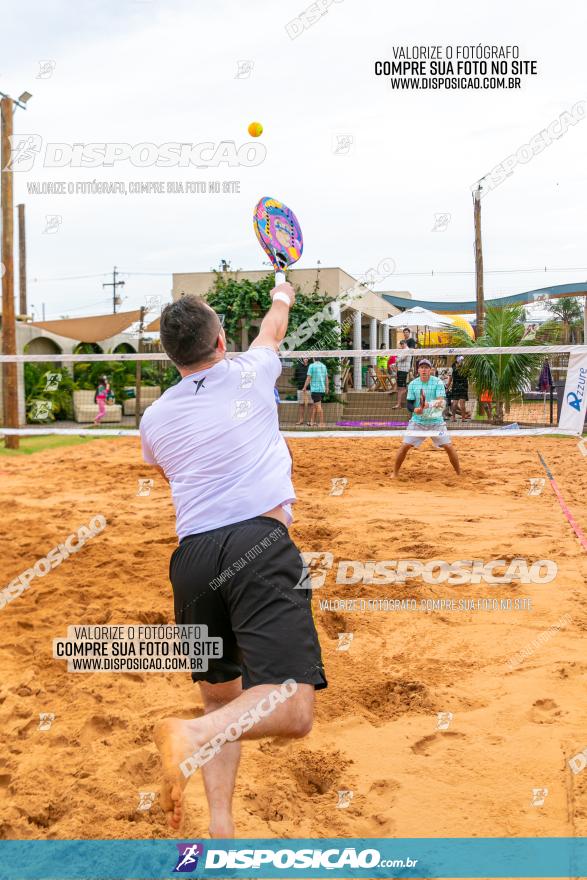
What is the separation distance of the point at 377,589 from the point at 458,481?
483 cm

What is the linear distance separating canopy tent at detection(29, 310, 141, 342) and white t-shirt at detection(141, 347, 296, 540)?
19.2m

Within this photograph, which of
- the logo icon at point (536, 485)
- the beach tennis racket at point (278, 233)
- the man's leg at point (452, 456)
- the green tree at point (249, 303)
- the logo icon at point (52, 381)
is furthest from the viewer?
the green tree at point (249, 303)

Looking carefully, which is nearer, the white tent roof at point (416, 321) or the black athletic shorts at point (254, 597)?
the black athletic shorts at point (254, 597)

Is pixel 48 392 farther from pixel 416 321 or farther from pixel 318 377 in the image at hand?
pixel 416 321

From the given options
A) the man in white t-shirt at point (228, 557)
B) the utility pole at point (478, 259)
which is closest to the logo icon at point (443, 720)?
the man in white t-shirt at point (228, 557)

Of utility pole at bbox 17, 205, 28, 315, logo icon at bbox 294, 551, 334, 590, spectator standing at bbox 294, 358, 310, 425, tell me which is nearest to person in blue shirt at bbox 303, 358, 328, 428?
spectator standing at bbox 294, 358, 310, 425

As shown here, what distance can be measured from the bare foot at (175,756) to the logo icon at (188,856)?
414 millimetres

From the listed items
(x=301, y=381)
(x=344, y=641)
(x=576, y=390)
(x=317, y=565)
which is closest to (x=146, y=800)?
(x=344, y=641)

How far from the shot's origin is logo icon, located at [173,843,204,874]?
2.49 meters

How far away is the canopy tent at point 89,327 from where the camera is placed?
21.2 metres

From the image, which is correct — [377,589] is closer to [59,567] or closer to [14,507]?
[59,567]

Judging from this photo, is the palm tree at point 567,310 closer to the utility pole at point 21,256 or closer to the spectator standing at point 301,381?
the utility pole at point 21,256

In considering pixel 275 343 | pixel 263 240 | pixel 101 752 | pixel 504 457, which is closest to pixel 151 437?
pixel 275 343

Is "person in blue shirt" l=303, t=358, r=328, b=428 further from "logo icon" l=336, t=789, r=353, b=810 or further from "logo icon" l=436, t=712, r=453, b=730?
"logo icon" l=336, t=789, r=353, b=810
